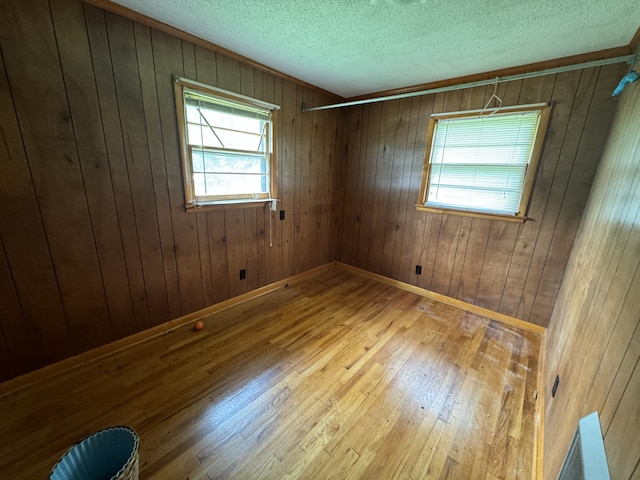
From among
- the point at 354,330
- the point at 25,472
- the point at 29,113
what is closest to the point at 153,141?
the point at 29,113

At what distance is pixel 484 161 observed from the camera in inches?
104

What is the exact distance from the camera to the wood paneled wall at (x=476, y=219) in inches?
85.4

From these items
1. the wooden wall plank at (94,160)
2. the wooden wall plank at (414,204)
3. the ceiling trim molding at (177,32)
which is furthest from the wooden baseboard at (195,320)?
the ceiling trim molding at (177,32)

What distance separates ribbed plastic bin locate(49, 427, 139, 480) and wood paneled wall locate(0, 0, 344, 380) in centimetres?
106

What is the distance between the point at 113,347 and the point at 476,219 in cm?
356

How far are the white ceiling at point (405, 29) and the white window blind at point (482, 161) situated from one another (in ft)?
1.61

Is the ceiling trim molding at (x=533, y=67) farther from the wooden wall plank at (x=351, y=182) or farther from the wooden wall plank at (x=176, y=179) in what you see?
the wooden wall plank at (x=176, y=179)

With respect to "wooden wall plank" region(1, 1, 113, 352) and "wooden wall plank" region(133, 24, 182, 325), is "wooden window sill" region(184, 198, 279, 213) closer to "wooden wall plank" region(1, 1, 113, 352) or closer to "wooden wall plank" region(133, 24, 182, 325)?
"wooden wall plank" region(133, 24, 182, 325)

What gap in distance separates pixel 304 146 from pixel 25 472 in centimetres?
322

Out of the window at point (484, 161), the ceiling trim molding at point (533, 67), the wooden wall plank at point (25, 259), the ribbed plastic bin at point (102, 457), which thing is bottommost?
the ribbed plastic bin at point (102, 457)

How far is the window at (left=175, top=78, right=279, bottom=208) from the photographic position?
2.18m

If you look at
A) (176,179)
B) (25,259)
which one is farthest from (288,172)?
(25,259)

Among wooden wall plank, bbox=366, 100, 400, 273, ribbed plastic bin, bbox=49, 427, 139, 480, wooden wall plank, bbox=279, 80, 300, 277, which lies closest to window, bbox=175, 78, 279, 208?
wooden wall plank, bbox=279, 80, 300, 277

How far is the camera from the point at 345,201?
12.6 feet
